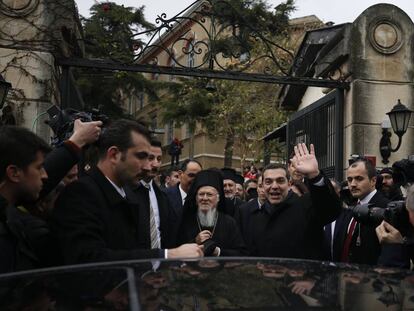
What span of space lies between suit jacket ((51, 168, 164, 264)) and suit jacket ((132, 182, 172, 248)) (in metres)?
0.56

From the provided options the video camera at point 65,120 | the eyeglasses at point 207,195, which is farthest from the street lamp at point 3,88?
the video camera at point 65,120

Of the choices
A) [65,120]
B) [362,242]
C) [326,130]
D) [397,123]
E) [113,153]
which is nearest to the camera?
[113,153]

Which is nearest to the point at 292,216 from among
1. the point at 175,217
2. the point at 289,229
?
the point at 289,229

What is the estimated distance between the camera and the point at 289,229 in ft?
15.9

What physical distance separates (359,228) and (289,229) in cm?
61

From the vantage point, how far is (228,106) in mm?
25734

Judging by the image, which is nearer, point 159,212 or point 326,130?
point 159,212

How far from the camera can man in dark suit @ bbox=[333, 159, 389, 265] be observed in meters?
4.68

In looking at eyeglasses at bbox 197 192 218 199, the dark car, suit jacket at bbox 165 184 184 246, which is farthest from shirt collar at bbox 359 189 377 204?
the dark car

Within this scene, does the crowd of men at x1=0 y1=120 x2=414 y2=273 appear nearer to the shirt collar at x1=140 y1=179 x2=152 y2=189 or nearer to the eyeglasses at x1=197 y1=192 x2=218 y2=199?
the eyeglasses at x1=197 y1=192 x2=218 y2=199

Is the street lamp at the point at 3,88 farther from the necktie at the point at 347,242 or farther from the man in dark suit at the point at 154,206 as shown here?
the necktie at the point at 347,242

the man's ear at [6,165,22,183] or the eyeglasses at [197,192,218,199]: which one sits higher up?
the man's ear at [6,165,22,183]

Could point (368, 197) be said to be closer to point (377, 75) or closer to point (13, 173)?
point (13, 173)

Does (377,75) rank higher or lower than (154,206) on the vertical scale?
higher
